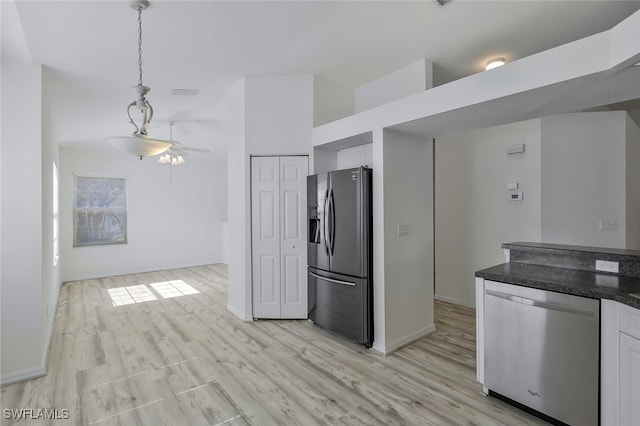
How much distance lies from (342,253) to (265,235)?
112 centimetres

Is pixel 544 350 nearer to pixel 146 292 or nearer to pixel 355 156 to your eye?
pixel 355 156

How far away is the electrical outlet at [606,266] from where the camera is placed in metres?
2.17

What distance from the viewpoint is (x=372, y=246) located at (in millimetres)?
3170

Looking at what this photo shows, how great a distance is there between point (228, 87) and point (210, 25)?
1428 mm

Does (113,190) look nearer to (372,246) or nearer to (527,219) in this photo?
(372,246)

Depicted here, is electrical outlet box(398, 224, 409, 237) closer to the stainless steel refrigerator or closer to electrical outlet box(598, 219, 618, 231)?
the stainless steel refrigerator

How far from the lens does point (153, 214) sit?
734cm

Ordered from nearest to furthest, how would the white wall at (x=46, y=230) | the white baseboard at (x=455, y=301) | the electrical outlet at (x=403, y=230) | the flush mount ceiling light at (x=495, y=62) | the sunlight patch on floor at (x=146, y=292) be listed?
the white wall at (x=46, y=230) → the electrical outlet at (x=403, y=230) → the flush mount ceiling light at (x=495, y=62) → the white baseboard at (x=455, y=301) → the sunlight patch on floor at (x=146, y=292)

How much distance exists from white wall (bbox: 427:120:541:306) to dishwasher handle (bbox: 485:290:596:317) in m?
2.10

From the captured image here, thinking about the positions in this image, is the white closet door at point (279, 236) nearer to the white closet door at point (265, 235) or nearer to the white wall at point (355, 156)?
the white closet door at point (265, 235)

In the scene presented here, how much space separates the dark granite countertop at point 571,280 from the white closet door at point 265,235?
240 cm

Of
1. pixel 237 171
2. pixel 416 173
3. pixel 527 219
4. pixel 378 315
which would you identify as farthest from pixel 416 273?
pixel 237 171

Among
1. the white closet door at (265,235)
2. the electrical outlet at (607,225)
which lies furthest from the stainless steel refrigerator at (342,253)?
the electrical outlet at (607,225)

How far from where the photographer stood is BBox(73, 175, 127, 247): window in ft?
21.4
